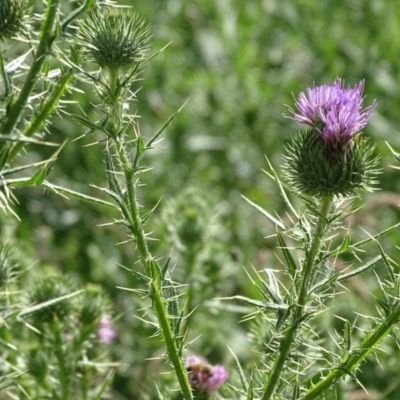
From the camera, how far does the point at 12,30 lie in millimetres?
2367

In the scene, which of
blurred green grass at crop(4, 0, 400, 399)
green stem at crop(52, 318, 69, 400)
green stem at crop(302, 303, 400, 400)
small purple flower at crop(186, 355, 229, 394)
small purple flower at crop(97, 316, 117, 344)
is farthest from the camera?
blurred green grass at crop(4, 0, 400, 399)

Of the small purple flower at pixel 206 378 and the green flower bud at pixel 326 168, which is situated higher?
the green flower bud at pixel 326 168

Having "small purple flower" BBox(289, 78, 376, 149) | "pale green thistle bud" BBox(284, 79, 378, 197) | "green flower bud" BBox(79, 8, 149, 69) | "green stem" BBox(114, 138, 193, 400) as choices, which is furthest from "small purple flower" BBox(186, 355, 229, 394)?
"green flower bud" BBox(79, 8, 149, 69)

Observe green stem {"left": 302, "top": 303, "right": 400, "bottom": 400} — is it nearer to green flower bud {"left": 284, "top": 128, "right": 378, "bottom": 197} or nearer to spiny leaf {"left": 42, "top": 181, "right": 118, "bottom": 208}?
green flower bud {"left": 284, "top": 128, "right": 378, "bottom": 197}

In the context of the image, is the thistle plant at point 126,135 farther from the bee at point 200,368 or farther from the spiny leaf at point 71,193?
the bee at point 200,368

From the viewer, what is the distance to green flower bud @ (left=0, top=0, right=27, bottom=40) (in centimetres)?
234

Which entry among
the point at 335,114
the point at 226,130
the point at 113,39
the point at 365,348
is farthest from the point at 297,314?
the point at 226,130

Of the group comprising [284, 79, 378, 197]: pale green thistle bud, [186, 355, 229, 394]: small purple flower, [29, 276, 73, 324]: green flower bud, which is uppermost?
[284, 79, 378, 197]: pale green thistle bud

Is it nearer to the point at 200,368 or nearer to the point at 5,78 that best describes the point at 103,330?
the point at 200,368

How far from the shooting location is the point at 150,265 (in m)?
2.02

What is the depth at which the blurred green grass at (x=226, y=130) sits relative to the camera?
453cm

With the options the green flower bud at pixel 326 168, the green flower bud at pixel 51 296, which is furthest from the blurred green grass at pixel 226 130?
the green flower bud at pixel 326 168

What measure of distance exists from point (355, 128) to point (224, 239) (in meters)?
2.61

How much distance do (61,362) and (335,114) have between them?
3.81 feet
